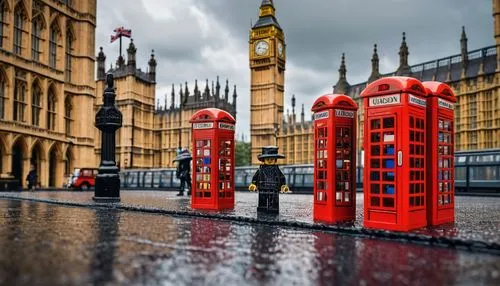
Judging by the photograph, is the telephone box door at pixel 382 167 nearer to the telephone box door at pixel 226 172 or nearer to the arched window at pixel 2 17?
the telephone box door at pixel 226 172

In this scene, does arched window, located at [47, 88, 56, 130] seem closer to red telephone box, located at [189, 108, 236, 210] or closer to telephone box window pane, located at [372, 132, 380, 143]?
red telephone box, located at [189, 108, 236, 210]

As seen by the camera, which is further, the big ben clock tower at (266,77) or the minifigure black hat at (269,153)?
the big ben clock tower at (266,77)

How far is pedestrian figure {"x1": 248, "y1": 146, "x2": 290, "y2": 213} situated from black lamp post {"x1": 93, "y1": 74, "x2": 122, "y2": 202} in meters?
6.47

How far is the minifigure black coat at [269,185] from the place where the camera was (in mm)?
10422

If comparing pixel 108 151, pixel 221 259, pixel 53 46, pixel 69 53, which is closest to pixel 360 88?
pixel 69 53

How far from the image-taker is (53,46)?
30.6 meters

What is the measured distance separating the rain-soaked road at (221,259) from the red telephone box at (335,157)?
1.54 m

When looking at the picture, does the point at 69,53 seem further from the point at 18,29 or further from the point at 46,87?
the point at 18,29

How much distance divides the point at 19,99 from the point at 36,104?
1476mm

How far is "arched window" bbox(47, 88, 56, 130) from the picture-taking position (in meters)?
30.3

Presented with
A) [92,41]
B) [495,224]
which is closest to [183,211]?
[495,224]

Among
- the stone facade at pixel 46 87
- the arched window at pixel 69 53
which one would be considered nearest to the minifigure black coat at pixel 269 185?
the stone facade at pixel 46 87

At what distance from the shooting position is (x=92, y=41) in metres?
33.5

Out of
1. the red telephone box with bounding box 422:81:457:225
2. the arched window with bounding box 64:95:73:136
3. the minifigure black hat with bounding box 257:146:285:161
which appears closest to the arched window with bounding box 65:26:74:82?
the arched window with bounding box 64:95:73:136
